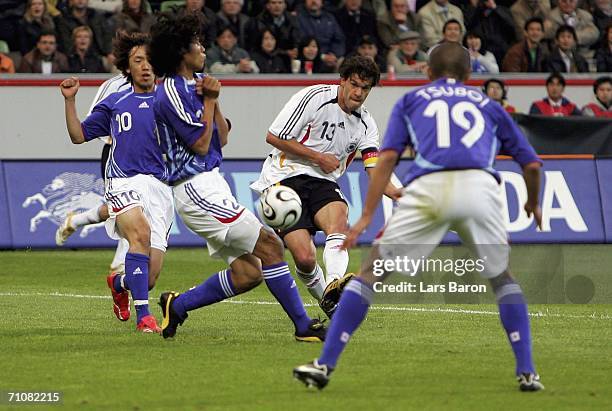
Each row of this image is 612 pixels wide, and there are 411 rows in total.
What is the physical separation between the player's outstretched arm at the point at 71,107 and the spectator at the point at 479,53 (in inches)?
460

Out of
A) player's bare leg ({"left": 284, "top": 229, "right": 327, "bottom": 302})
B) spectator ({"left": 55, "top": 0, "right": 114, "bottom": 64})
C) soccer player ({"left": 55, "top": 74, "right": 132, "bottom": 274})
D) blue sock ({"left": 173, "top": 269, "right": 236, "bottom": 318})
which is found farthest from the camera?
spectator ({"left": 55, "top": 0, "right": 114, "bottom": 64})

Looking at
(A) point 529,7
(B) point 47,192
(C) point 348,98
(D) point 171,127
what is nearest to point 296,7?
(A) point 529,7

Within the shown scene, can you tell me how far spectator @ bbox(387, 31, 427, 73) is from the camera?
21750mm

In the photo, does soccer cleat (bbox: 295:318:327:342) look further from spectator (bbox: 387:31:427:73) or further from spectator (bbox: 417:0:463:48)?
spectator (bbox: 417:0:463:48)

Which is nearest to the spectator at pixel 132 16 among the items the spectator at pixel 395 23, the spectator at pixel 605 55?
the spectator at pixel 395 23

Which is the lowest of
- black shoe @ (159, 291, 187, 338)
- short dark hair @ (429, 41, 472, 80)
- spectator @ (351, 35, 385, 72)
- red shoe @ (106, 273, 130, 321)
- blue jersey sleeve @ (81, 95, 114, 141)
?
red shoe @ (106, 273, 130, 321)

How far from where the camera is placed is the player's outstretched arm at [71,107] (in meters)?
10.5

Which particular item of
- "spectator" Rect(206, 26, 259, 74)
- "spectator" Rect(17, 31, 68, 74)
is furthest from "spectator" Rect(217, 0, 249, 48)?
"spectator" Rect(17, 31, 68, 74)

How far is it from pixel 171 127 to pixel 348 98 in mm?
1983

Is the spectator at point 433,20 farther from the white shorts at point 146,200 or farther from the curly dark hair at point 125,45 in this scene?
the curly dark hair at point 125,45

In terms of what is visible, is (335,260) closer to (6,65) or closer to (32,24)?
(6,65)

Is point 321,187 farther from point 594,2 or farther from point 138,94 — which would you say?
point 594,2

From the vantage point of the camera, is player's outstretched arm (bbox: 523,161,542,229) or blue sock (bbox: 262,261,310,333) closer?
player's outstretched arm (bbox: 523,161,542,229)

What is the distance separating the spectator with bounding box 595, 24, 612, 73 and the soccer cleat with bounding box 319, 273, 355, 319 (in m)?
13.3
